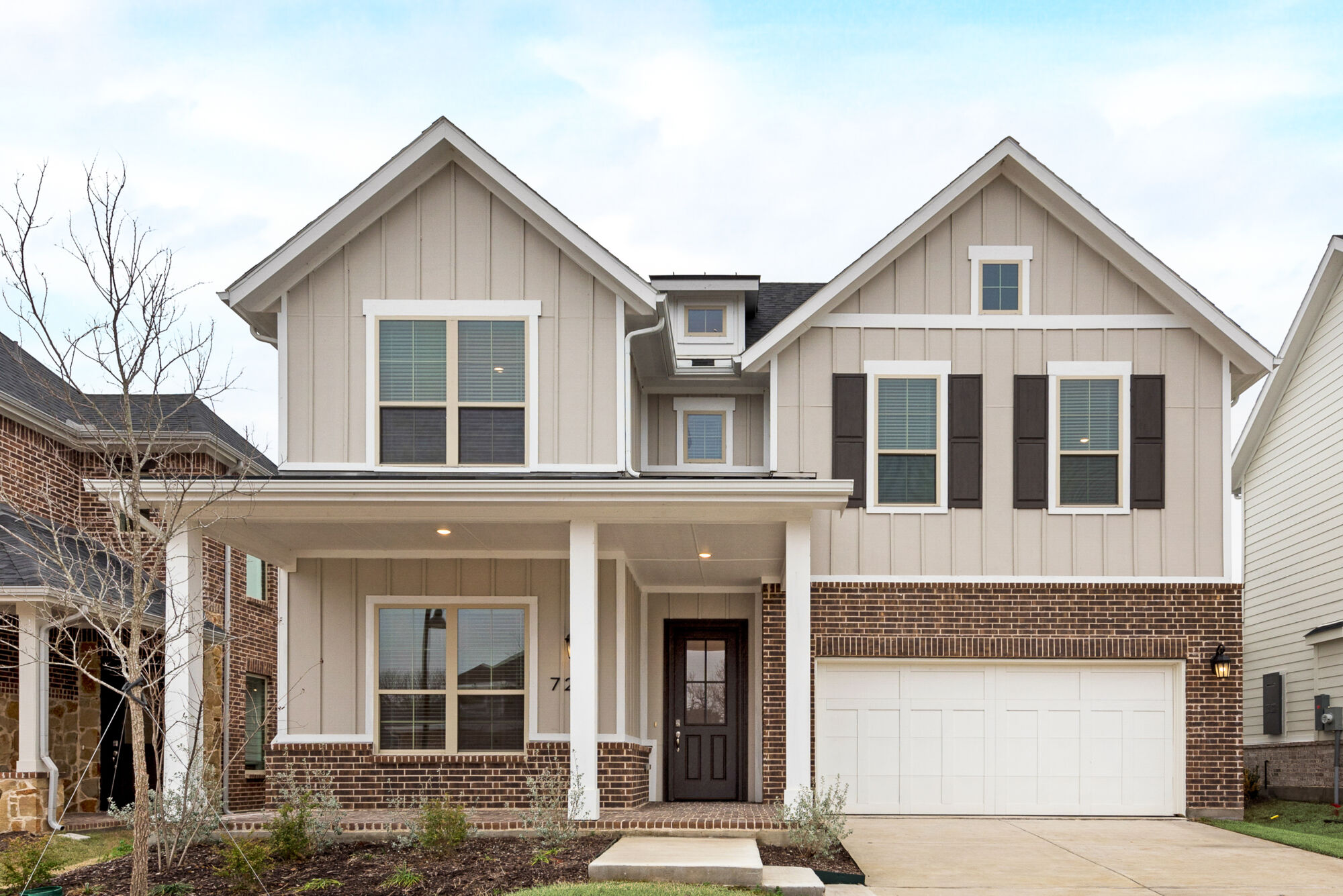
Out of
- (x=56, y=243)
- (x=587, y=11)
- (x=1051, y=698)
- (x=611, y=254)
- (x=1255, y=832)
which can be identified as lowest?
(x=1255, y=832)

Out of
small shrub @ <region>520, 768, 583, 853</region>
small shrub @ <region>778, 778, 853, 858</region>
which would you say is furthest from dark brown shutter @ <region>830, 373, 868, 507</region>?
small shrub @ <region>520, 768, 583, 853</region>

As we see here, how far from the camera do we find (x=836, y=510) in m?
12.2

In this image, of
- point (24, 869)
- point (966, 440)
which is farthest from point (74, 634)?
point (966, 440)

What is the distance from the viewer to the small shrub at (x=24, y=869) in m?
7.59

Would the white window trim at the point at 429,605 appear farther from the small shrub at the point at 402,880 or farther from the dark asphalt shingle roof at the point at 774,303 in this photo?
the dark asphalt shingle roof at the point at 774,303

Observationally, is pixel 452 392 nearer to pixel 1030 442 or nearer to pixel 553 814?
pixel 553 814

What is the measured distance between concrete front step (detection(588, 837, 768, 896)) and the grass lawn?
5415mm

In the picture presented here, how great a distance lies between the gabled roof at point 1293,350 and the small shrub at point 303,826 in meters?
12.0

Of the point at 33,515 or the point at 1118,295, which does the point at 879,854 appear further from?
the point at 33,515

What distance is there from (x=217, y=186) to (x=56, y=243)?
4077cm

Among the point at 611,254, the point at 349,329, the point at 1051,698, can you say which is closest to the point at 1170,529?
the point at 1051,698

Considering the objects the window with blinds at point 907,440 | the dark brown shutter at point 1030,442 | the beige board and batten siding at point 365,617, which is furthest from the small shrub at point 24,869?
the dark brown shutter at point 1030,442

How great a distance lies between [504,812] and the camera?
11352mm

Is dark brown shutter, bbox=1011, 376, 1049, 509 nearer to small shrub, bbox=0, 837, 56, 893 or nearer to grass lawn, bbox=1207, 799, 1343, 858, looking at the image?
grass lawn, bbox=1207, 799, 1343, 858
